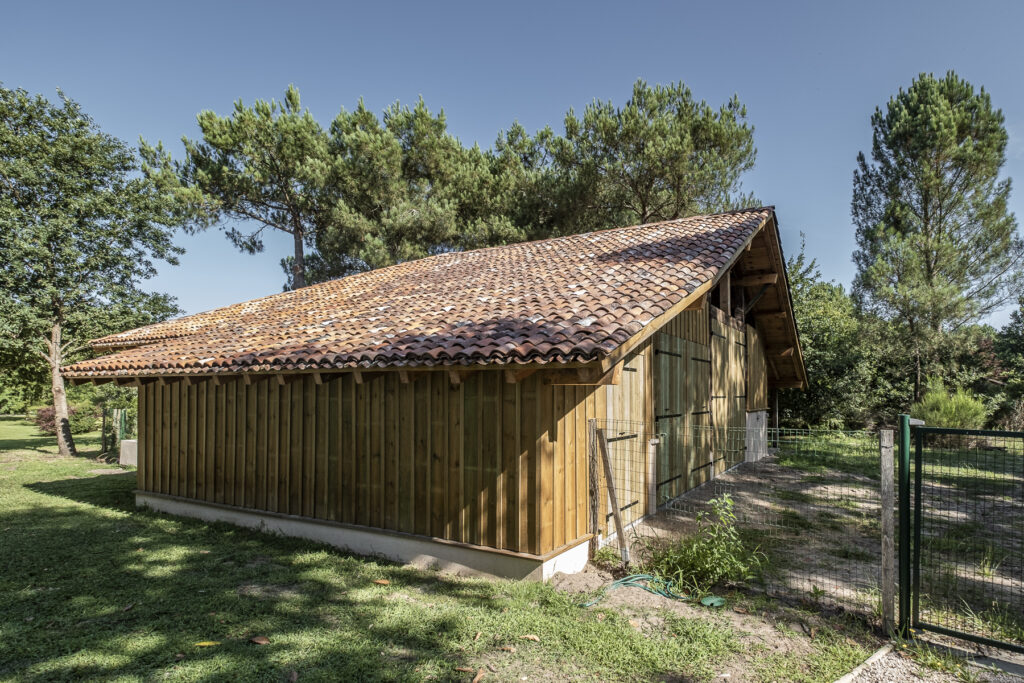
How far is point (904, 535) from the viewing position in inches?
159

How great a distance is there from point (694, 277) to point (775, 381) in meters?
11.8

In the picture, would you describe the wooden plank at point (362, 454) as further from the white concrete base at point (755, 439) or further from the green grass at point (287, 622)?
the white concrete base at point (755, 439)

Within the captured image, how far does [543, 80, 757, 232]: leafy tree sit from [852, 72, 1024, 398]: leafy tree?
22.2 feet

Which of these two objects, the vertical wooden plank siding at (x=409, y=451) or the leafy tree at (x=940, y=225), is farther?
the leafy tree at (x=940, y=225)

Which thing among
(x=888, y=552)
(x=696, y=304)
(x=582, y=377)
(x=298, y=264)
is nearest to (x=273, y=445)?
(x=582, y=377)

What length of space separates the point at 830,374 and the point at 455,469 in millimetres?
16614

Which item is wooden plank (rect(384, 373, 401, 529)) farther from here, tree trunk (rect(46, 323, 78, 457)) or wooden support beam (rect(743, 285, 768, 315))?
tree trunk (rect(46, 323, 78, 457))

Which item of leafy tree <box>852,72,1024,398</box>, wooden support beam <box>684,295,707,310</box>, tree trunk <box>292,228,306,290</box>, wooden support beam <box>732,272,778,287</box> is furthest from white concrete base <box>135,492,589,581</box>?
leafy tree <box>852,72,1024,398</box>

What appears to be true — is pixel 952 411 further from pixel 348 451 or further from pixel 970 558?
pixel 348 451

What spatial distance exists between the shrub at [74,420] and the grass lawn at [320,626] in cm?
2040

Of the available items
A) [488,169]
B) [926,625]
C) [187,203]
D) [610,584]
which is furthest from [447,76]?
[926,625]

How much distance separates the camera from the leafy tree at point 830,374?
56.9 ft

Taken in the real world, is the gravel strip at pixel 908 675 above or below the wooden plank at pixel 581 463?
below

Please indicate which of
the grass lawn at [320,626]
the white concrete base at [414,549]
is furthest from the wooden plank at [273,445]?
the grass lawn at [320,626]
